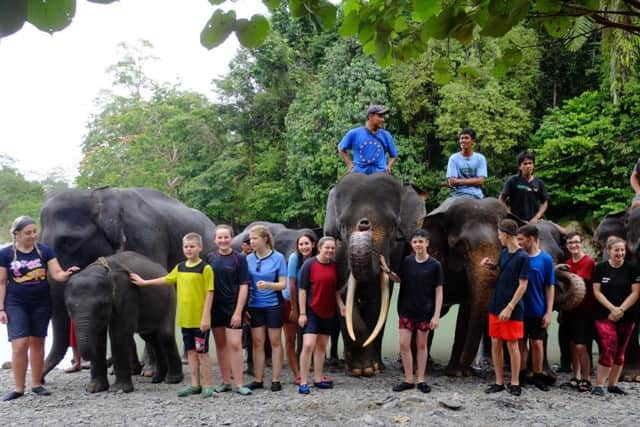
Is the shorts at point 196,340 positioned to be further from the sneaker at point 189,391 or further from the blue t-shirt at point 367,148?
the blue t-shirt at point 367,148

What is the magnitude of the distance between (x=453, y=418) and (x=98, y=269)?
3.80m

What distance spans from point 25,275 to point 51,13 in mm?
5129

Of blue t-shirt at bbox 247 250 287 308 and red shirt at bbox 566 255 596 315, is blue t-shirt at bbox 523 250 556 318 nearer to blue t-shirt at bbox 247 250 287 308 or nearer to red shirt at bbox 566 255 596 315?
red shirt at bbox 566 255 596 315

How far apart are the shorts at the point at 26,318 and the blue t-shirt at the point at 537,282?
4.99m

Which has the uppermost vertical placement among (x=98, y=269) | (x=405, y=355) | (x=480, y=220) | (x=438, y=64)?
(x=438, y=64)

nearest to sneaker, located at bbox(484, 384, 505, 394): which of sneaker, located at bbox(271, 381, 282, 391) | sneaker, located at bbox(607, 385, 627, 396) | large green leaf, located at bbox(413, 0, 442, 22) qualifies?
sneaker, located at bbox(607, 385, 627, 396)

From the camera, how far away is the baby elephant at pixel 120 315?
6.44 m

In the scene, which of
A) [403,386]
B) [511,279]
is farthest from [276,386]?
[511,279]

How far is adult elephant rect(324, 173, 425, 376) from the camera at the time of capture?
23.0 ft

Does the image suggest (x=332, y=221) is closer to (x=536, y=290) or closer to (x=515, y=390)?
(x=536, y=290)

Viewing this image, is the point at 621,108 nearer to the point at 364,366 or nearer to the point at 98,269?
the point at 364,366

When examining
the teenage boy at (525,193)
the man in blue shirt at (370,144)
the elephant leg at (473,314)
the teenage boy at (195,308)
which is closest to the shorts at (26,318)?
the teenage boy at (195,308)

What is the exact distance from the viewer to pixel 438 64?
13.1 ft

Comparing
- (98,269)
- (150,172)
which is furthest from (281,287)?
(150,172)
